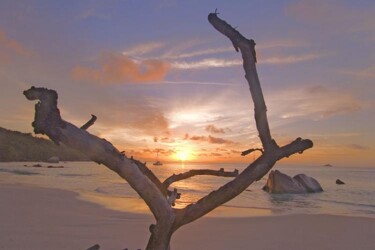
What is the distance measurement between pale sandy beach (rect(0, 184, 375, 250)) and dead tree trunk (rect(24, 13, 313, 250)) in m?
7.43

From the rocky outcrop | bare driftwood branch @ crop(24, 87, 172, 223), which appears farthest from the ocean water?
bare driftwood branch @ crop(24, 87, 172, 223)

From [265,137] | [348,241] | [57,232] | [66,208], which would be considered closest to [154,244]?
[265,137]

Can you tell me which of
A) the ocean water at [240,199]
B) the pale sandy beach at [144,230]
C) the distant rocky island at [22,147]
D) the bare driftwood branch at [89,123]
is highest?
the distant rocky island at [22,147]

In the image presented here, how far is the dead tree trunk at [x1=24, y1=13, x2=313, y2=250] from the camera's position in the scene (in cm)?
398

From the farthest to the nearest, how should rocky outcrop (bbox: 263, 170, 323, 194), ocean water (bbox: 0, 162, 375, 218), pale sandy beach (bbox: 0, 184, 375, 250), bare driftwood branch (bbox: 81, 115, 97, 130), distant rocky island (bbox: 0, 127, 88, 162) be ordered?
distant rocky island (bbox: 0, 127, 88, 162) < rocky outcrop (bbox: 263, 170, 323, 194) < ocean water (bbox: 0, 162, 375, 218) < pale sandy beach (bbox: 0, 184, 375, 250) < bare driftwood branch (bbox: 81, 115, 97, 130)

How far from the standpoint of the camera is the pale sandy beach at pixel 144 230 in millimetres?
12227

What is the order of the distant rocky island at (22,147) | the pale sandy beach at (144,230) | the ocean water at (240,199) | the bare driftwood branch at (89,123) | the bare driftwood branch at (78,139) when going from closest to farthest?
1. the bare driftwood branch at (78,139)
2. the bare driftwood branch at (89,123)
3. the pale sandy beach at (144,230)
4. the ocean water at (240,199)
5. the distant rocky island at (22,147)

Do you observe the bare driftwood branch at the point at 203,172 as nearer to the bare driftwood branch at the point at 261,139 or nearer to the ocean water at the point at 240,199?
the bare driftwood branch at the point at 261,139

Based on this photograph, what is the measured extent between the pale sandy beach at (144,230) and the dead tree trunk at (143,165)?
24.4 feet

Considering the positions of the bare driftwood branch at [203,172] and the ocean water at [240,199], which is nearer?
the bare driftwood branch at [203,172]

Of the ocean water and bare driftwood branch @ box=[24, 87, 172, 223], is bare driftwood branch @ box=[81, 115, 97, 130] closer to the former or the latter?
bare driftwood branch @ box=[24, 87, 172, 223]

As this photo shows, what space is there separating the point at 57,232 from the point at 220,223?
709 centimetres

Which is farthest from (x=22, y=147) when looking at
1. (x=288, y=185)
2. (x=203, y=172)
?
(x=203, y=172)

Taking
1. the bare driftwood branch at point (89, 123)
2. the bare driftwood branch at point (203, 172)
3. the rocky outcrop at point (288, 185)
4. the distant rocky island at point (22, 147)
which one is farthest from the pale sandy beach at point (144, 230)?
the distant rocky island at point (22, 147)
